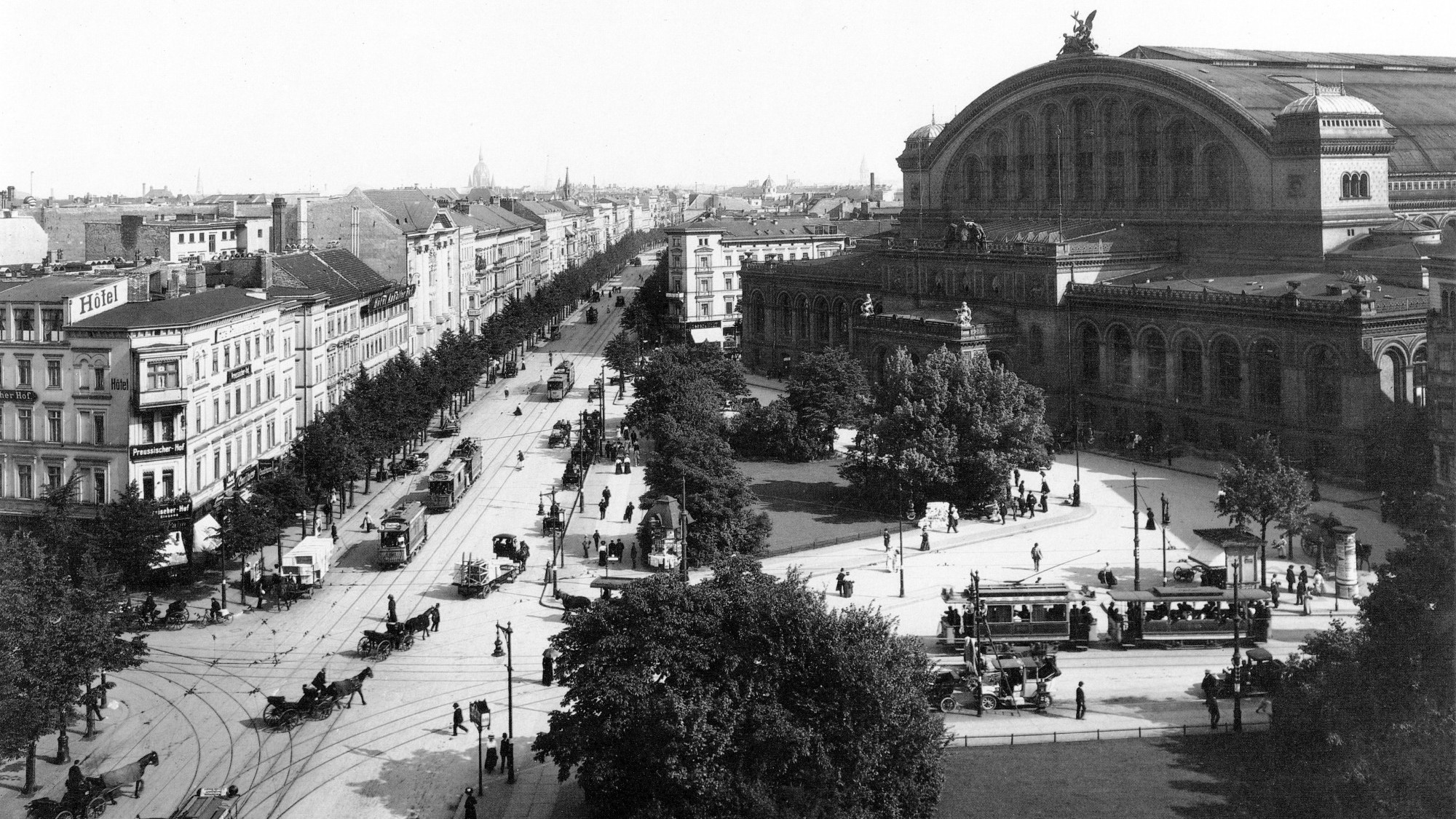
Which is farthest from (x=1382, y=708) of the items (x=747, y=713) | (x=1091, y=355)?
(x=1091, y=355)

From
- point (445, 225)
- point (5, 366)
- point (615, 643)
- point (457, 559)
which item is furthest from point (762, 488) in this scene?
point (445, 225)

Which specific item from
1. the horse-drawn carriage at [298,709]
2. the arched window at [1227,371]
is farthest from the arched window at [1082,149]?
the horse-drawn carriage at [298,709]

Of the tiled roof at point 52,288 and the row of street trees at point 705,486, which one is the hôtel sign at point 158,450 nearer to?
the tiled roof at point 52,288

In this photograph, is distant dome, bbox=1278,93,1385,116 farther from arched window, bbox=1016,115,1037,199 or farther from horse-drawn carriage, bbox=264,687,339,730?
horse-drawn carriage, bbox=264,687,339,730

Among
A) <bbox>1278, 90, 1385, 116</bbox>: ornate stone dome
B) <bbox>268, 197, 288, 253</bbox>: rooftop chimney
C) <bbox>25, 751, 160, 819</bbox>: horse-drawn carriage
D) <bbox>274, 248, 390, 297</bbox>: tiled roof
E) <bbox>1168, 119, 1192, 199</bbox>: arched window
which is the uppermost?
<bbox>1278, 90, 1385, 116</bbox>: ornate stone dome

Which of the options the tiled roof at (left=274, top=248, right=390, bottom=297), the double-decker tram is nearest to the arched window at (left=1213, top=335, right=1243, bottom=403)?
the double-decker tram
